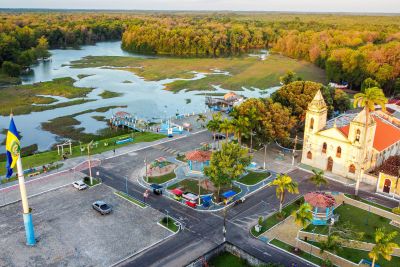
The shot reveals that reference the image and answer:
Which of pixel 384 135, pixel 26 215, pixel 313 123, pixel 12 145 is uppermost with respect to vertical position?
pixel 12 145

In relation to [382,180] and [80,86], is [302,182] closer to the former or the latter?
[382,180]

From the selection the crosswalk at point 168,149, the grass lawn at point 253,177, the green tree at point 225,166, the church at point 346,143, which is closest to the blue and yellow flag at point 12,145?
the green tree at point 225,166

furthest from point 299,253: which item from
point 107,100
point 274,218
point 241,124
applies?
point 107,100

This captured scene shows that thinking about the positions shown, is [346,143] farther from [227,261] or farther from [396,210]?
[227,261]

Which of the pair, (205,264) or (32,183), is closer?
(205,264)

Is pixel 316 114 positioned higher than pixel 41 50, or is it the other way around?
pixel 316 114

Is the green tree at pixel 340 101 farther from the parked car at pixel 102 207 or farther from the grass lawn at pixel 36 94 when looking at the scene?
the grass lawn at pixel 36 94

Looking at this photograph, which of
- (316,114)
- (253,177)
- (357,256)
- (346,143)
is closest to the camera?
(357,256)

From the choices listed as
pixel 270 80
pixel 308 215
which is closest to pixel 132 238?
pixel 308 215
